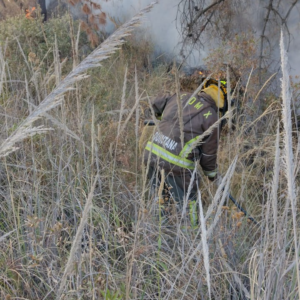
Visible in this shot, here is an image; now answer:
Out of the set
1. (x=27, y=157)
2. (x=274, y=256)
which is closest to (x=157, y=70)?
(x=27, y=157)

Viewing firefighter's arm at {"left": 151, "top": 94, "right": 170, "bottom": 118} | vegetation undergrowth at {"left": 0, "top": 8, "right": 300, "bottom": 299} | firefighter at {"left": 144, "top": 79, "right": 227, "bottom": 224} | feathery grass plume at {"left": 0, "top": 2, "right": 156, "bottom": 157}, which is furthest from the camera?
firefighter's arm at {"left": 151, "top": 94, "right": 170, "bottom": 118}

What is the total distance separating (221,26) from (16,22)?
2680mm

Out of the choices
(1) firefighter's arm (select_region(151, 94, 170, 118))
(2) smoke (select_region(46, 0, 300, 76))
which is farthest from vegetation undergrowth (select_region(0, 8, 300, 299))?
(2) smoke (select_region(46, 0, 300, 76))

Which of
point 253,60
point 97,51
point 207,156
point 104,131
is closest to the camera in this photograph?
point 97,51

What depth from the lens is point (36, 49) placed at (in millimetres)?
5289

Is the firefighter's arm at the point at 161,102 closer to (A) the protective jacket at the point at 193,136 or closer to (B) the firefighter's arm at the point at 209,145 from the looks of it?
(A) the protective jacket at the point at 193,136

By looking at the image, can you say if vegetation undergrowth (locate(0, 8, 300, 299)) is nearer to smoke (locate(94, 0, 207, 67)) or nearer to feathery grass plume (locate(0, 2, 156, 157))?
feathery grass plume (locate(0, 2, 156, 157))

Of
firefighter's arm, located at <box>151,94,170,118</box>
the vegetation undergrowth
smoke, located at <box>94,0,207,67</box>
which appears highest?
smoke, located at <box>94,0,207,67</box>

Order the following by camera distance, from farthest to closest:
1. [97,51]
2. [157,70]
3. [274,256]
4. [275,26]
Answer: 1. [157,70]
2. [275,26]
3. [274,256]
4. [97,51]

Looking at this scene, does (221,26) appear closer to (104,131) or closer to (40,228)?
(104,131)

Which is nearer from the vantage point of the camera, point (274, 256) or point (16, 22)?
point (274, 256)

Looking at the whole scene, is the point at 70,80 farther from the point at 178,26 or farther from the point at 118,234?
the point at 178,26

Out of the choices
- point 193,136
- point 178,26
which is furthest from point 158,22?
point 193,136

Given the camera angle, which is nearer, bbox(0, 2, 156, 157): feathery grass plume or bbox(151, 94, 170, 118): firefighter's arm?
bbox(0, 2, 156, 157): feathery grass plume
